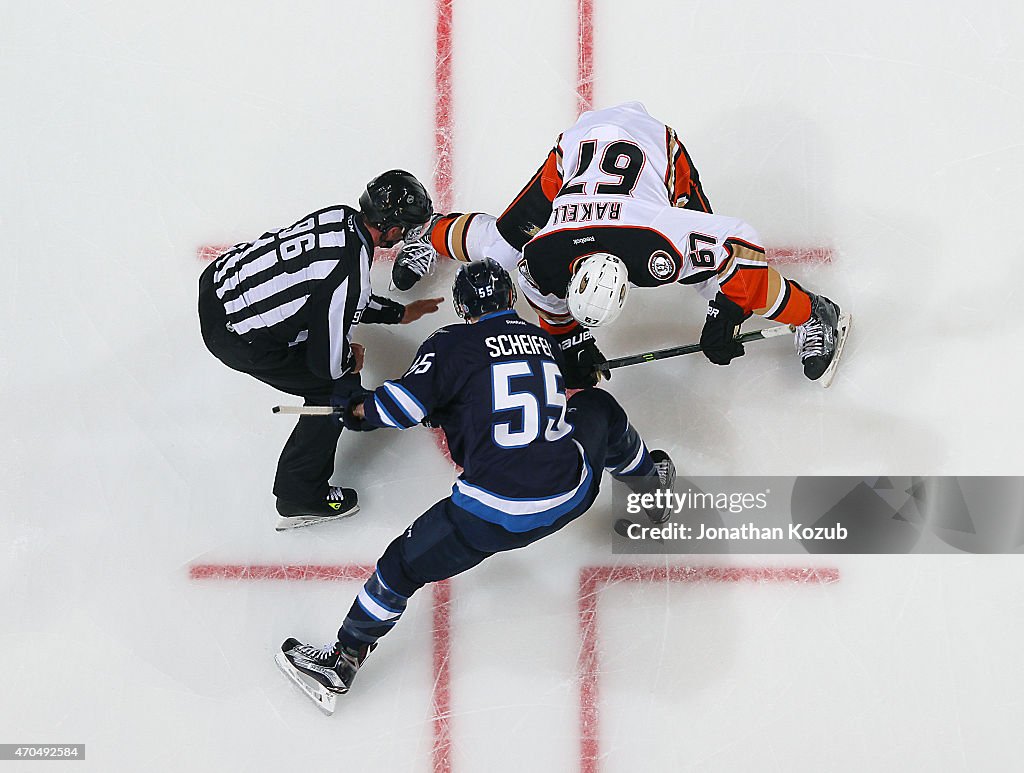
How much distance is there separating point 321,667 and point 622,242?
6.54ft

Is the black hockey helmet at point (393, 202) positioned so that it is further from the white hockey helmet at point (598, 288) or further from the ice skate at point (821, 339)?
the ice skate at point (821, 339)

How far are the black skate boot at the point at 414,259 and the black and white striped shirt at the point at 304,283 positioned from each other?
57 cm

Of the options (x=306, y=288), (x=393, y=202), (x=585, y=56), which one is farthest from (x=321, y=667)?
(x=585, y=56)

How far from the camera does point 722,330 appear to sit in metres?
3.35

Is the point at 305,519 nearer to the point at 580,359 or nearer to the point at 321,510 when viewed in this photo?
the point at 321,510

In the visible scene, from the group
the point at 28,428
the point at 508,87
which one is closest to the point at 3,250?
the point at 28,428

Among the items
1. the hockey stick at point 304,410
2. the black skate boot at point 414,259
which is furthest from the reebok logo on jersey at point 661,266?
the hockey stick at point 304,410

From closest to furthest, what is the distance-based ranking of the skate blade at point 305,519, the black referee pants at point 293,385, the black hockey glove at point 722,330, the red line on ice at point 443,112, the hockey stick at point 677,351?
the black referee pants at point 293,385 < the black hockey glove at point 722,330 < the hockey stick at point 677,351 < the skate blade at point 305,519 < the red line on ice at point 443,112

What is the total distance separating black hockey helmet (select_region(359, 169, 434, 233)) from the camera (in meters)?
3.10

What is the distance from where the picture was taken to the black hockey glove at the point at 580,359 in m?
3.55

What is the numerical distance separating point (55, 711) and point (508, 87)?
10.6 feet

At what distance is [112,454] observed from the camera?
383 cm

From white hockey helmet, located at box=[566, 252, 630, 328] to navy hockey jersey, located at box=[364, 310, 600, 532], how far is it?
0.56ft

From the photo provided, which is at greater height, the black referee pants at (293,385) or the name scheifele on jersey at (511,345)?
the name scheifele on jersey at (511,345)
